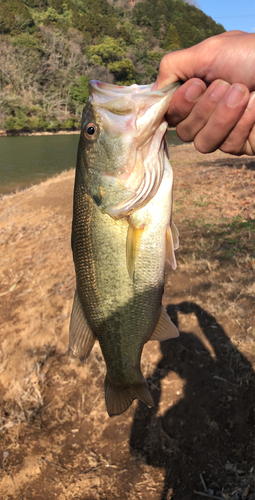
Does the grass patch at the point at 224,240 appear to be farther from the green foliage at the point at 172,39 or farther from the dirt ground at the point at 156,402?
the green foliage at the point at 172,39

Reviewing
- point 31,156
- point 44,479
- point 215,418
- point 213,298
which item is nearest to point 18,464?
point 44,479

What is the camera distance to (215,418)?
3.12m

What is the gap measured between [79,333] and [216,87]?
1.60m

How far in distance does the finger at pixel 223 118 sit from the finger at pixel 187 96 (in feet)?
0.44

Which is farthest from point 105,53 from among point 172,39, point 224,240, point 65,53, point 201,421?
point 201,421

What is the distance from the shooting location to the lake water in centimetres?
1984

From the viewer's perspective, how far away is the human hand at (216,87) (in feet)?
5.30

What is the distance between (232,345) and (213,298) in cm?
86

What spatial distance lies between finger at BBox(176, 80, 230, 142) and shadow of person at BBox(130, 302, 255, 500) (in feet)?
8.54

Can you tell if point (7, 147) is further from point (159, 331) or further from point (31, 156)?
point (159, 331)

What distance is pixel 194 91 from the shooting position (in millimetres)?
1684

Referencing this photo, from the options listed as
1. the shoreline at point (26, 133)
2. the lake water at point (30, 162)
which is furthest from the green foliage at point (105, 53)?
the lake water at point (30, 162)

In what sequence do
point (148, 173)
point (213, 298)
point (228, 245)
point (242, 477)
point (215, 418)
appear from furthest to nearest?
point (228, 245), point (213, 298), point (215, 418), point (242, 477), point (148, 173)

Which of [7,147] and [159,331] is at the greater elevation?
[159,331]
